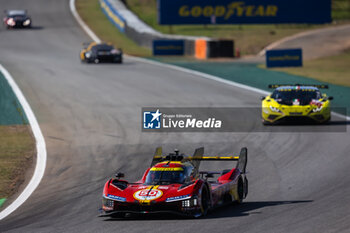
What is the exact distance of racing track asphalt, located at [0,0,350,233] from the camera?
1447cm

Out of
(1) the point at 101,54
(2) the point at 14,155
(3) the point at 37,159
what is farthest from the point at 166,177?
(1) the point at 101,54

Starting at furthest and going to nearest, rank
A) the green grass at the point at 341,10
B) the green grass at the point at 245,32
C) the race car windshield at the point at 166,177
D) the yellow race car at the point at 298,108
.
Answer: the green grass at the point at 341,10
the green grass at the point at 245,32
the yellow race car at the point at 298,108
the race car windshield at the point at 166,177

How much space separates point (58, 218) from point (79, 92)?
22.6 m

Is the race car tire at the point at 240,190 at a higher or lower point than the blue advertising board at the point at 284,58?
higher

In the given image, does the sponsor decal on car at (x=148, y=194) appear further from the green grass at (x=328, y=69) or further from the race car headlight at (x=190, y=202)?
the green grass at (x=328, y=69)

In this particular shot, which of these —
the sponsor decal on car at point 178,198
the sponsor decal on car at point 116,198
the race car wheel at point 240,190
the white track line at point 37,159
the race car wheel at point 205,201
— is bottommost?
the white track line at point 37,159

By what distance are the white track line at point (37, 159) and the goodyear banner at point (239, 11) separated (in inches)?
1063

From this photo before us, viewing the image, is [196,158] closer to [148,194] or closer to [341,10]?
[148,194]

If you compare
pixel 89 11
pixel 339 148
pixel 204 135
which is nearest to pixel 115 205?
pixel 339 148

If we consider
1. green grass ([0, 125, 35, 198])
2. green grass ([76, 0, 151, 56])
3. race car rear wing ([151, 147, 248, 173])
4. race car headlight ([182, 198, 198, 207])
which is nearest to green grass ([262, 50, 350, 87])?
green grass ([76, 0, 151, 56])

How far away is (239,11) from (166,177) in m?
50.6

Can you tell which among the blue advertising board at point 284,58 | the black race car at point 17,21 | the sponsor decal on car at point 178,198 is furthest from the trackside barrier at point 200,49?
the sponsor decal on car at point 178,198

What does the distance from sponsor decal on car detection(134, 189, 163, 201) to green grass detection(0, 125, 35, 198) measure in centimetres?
477

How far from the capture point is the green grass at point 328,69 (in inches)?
1641
